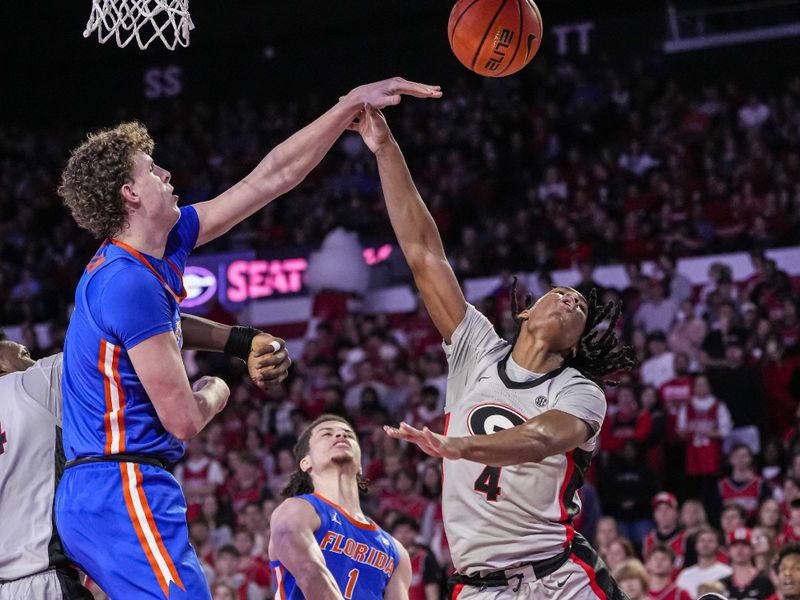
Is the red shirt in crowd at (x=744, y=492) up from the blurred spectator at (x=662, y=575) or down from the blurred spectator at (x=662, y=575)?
up

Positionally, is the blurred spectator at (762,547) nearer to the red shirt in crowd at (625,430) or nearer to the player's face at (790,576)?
the player's face at (790,576)

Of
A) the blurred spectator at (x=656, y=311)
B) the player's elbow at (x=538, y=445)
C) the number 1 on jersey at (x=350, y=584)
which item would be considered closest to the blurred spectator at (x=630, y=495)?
the blurred spectator at (x=656, y=311)

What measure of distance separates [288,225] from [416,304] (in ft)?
13.1

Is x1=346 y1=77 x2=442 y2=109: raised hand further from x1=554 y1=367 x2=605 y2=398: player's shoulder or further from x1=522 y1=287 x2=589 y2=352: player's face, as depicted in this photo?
x1=554 y1=367 x2=605 y2=398: player's shoulder

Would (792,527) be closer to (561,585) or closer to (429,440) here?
(561,585)

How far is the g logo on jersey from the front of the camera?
4492 mm

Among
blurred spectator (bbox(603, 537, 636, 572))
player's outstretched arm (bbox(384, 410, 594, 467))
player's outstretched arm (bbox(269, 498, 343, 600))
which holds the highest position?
player's outstretched arm (bbox(384, 410, 594, 467))

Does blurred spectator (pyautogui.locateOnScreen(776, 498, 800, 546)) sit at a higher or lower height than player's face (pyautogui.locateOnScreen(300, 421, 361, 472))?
lower

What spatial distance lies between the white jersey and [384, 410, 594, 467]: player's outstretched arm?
0.15m

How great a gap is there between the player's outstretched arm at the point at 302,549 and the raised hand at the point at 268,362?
1.36 meters

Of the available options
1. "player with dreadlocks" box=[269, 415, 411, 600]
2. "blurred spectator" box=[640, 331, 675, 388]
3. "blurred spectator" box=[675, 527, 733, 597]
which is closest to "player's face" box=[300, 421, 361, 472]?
"player with dreadlocks" box=[269, 415, 411, 600]

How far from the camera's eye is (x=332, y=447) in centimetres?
526

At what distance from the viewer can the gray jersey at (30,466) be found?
3.82 metres

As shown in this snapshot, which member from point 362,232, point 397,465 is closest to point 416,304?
point 362,232
